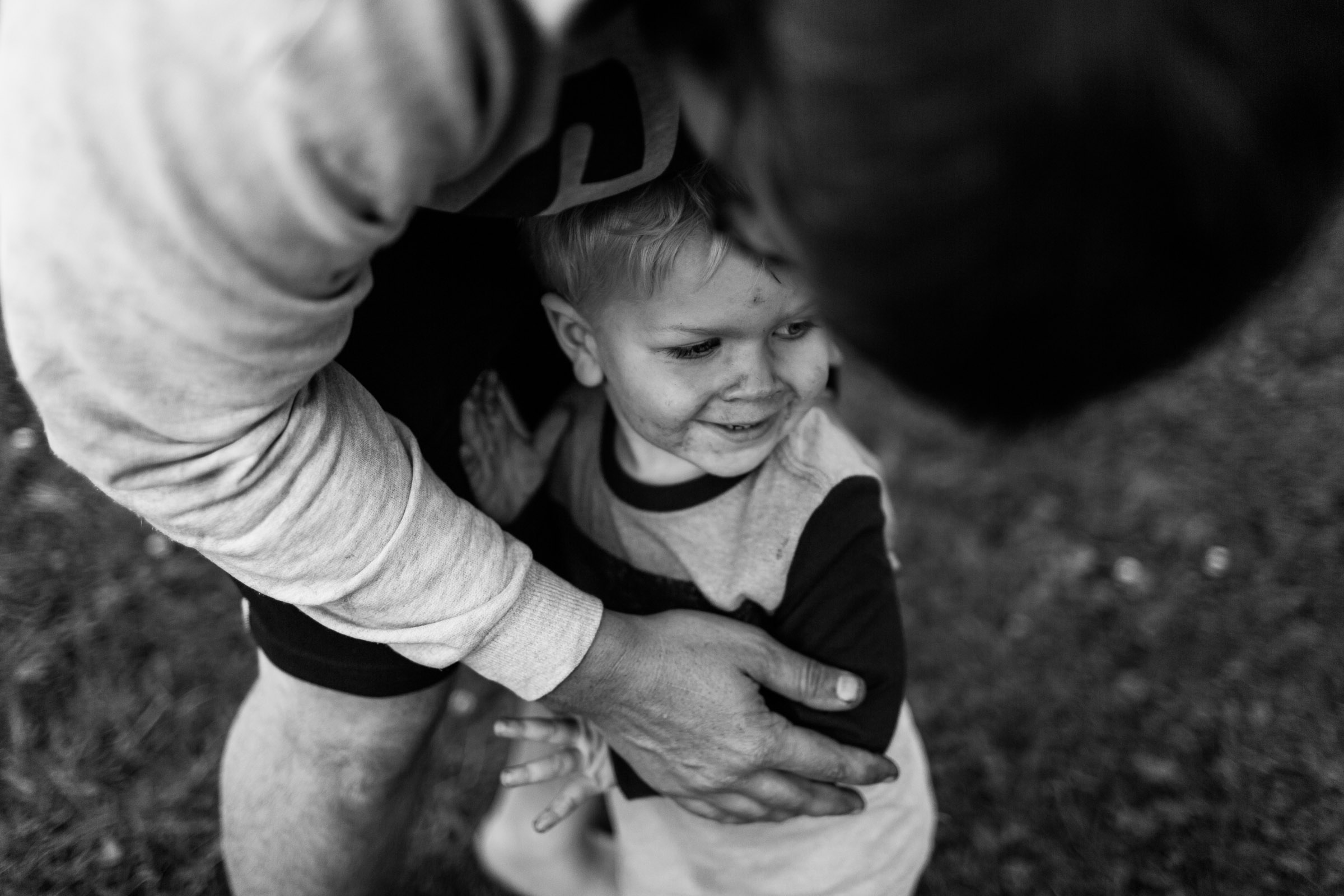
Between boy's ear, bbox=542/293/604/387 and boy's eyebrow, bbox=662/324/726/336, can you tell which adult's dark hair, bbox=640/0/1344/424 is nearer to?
boy's eyebrow, bbox=662/324/726/336

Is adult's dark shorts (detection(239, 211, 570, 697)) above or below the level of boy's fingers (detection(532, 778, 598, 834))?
above

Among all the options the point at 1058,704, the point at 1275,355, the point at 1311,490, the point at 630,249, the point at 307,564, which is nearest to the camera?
the point at 307,564

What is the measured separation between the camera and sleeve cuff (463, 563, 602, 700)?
1562mm

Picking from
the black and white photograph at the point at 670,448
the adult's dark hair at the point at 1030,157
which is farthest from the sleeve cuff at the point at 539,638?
the adult's dark hair at the point at 1030,157

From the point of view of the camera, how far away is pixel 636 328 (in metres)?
1.70

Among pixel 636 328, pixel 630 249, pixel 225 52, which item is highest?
pixel 225 52

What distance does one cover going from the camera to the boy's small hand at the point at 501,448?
1933 mm

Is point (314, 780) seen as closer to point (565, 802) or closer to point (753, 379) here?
point (565, 802)

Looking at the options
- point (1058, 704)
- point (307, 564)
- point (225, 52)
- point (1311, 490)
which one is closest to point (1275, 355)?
point (1311, 490)

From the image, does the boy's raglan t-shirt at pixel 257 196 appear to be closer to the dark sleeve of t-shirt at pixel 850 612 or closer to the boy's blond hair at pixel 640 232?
the boy's blond hair at pixel 640 232

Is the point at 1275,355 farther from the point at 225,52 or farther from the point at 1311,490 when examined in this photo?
the point at 225,52

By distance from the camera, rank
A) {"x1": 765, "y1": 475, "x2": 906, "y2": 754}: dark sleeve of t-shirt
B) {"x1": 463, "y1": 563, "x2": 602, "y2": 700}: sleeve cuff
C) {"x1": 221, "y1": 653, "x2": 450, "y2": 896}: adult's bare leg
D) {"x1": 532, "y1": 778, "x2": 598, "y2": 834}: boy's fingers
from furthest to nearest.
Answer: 1. {"x1": 532, "y1": 778, "x2": 598, "y2": 834}: boy's fingers
2. {"x1": 221, "y1": 653, "x2": 450, "y2": 896}: adult's bare leg
3. {"x1": 765, "y1": 475, "x2": 906, "y2": 754}: dark sleeve of t-shirt
4. {"x1": 463, "y1": 563, "x2": 602, "y2": 700}: sleeve cuff

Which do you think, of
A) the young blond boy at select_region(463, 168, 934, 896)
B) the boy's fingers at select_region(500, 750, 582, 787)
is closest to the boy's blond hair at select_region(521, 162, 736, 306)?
the young blond boy at select_region(463, 168, 934, 896)

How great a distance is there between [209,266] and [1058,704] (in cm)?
240
